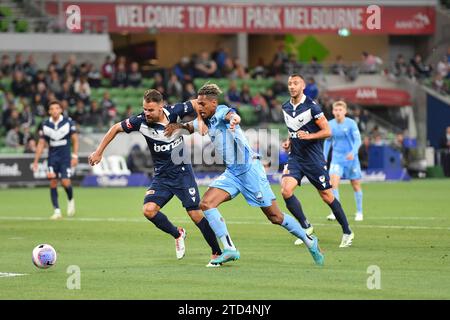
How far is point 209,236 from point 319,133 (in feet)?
8.66

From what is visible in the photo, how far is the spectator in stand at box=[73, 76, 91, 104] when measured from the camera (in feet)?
129

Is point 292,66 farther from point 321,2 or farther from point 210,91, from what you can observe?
point 210,91

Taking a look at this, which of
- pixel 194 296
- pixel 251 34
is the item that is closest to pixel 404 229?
pixel 194 296

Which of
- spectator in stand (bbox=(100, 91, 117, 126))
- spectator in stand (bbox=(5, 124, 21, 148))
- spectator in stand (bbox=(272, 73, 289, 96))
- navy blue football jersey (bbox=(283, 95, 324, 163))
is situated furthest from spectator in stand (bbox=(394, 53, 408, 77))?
navy blue football jersey (bbox=(283, 95, 324, 163))

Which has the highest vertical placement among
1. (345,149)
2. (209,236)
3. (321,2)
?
(321,2)

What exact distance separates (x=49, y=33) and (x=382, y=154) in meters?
13.6

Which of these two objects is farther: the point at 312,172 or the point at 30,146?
the point at 30,146

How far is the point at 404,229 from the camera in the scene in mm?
19078

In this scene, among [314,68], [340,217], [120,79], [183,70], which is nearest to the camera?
→ [340,217]

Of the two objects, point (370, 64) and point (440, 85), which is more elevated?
point (370, 64)

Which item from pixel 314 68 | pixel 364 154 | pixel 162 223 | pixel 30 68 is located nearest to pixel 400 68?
pixel 314 68

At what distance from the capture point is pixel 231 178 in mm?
14070
